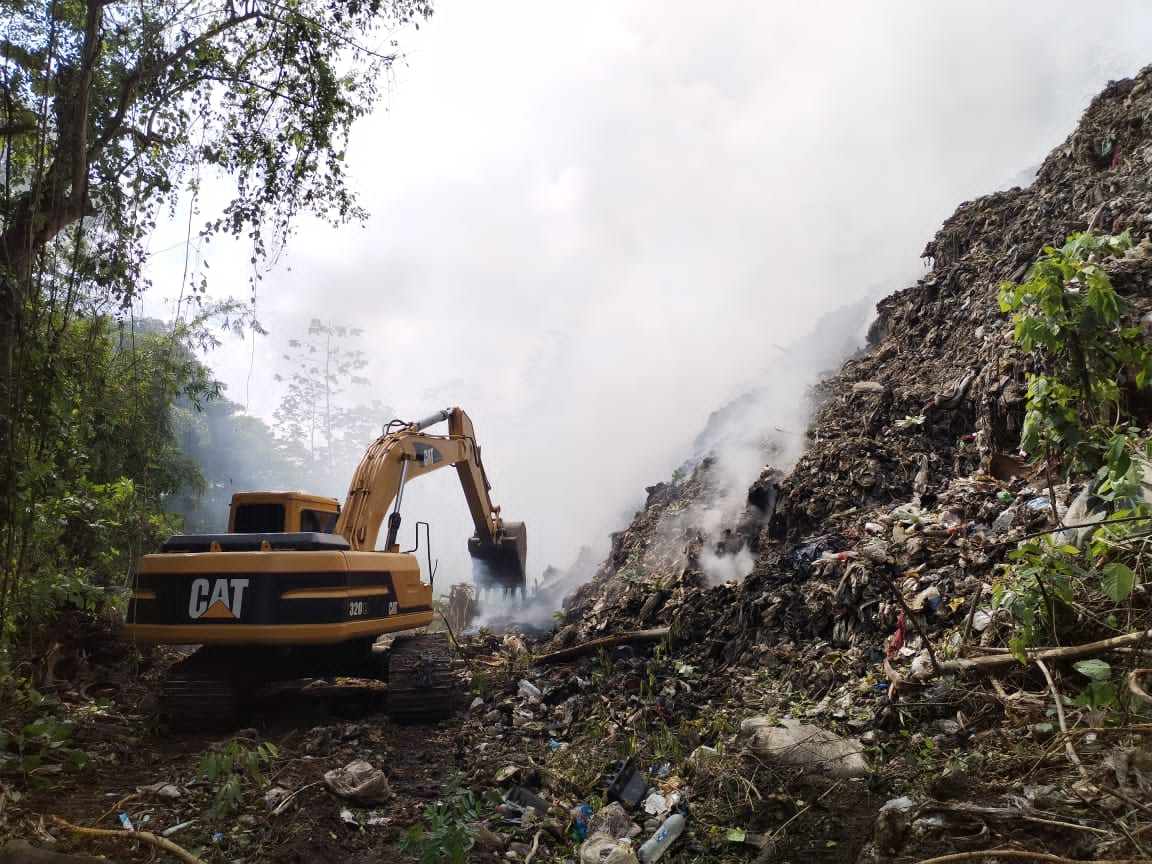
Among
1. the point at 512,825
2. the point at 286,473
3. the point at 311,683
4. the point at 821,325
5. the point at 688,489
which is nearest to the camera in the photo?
the point at 512,825

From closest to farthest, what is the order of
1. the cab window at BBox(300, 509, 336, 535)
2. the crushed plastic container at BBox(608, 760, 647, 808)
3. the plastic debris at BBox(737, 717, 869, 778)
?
the plastic debris at BBox(737, 717, 869, 778) → the crushed plastic container at BBox(608, 760, 647, 808) → the cab window at BBox(300, 509, 336, 535)

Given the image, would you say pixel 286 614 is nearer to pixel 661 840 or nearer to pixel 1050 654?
pixel 661 840

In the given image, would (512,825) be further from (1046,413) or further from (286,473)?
(286,473)

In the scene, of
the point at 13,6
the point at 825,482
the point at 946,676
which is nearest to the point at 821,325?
the point at 825,482

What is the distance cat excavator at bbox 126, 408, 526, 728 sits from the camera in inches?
201

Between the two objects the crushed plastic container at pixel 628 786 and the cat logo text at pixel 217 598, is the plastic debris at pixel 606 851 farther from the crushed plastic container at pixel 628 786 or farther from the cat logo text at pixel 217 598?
the cat logo text at pixel 217 598

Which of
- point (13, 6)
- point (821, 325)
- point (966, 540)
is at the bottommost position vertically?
point (966, 540)

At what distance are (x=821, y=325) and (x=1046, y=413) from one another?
698 inches

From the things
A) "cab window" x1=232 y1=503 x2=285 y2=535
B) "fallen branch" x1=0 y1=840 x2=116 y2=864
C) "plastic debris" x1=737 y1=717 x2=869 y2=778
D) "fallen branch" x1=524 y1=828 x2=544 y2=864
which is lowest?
"fallen branch" x1=524 y1=828 x2=544 y2=864

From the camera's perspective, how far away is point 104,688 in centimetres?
639

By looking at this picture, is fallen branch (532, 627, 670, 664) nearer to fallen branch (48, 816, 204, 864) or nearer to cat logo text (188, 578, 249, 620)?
cat logo text (188, 578, 249, 620)

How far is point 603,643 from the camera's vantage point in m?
6.44

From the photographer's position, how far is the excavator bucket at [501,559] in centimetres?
919

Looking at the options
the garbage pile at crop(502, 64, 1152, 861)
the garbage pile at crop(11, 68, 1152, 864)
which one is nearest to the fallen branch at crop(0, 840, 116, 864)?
the garbage pile at crop(11, 68, 1152, 864)
